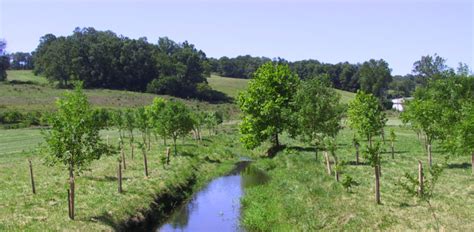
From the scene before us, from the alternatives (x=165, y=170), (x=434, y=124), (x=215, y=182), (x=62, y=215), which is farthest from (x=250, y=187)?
(x=62, y=215)

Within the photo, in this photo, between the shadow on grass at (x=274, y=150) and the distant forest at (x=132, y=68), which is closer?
the shadow on grass at (x=274, y=150)

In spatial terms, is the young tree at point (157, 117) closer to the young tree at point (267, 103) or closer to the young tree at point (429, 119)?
the young tree at point (267, 103)

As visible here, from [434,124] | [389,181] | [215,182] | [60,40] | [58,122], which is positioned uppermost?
[60,40]

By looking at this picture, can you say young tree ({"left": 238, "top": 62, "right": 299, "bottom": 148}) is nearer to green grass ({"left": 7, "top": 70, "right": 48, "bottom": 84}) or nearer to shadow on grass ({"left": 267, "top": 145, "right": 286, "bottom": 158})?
shadow on grass ({"left": 267, "top": 145, "right": 286, "bottom": 158})

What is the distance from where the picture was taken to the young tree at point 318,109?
42141 mm

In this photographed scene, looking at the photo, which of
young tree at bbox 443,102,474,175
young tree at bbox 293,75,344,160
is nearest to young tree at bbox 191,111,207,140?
young tree at bbox 293,75,344,160

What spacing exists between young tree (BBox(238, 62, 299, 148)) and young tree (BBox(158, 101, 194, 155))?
7.39 meters

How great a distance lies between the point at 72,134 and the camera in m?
24.7

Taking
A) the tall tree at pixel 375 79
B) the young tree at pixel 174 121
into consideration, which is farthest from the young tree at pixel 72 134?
the tall tree at pixel 375 79

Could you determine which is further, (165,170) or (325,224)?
(165,170)

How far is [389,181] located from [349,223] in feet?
33.6

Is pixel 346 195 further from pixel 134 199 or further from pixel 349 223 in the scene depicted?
pixel 134 199

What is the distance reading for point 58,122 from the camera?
81.3ft

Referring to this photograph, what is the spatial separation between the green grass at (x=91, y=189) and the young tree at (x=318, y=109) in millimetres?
11577
